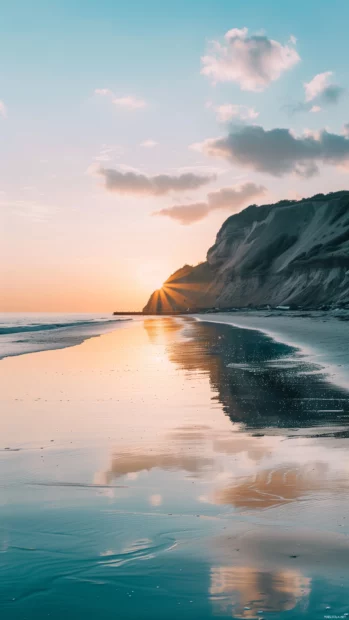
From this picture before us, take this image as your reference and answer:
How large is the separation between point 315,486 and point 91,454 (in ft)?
11.2

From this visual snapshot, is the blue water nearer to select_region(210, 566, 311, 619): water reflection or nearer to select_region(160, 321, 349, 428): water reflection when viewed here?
select_region(160, 321, 349, 428): water reflection

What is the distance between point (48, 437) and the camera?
393 inches

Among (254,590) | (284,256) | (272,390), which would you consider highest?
(284,256)

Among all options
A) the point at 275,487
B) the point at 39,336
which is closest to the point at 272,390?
the point at 275,487

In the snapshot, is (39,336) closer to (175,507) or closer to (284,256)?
(175,507)

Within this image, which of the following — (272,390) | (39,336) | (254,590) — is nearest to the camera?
(254,590)

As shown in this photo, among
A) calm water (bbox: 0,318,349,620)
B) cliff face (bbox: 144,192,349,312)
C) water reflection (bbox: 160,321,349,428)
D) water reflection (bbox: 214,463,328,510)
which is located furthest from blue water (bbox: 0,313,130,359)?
cliff face (bbox: 144,192,349,312)

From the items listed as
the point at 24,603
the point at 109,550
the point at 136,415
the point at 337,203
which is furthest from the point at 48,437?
the point at 337,203

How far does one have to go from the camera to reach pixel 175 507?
613 cm

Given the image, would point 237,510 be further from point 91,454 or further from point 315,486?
point 91,454

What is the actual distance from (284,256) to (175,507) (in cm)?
14678

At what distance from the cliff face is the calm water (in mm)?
82414

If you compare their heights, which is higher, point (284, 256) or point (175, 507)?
point (284, 256)

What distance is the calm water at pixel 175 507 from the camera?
4.10 metres
